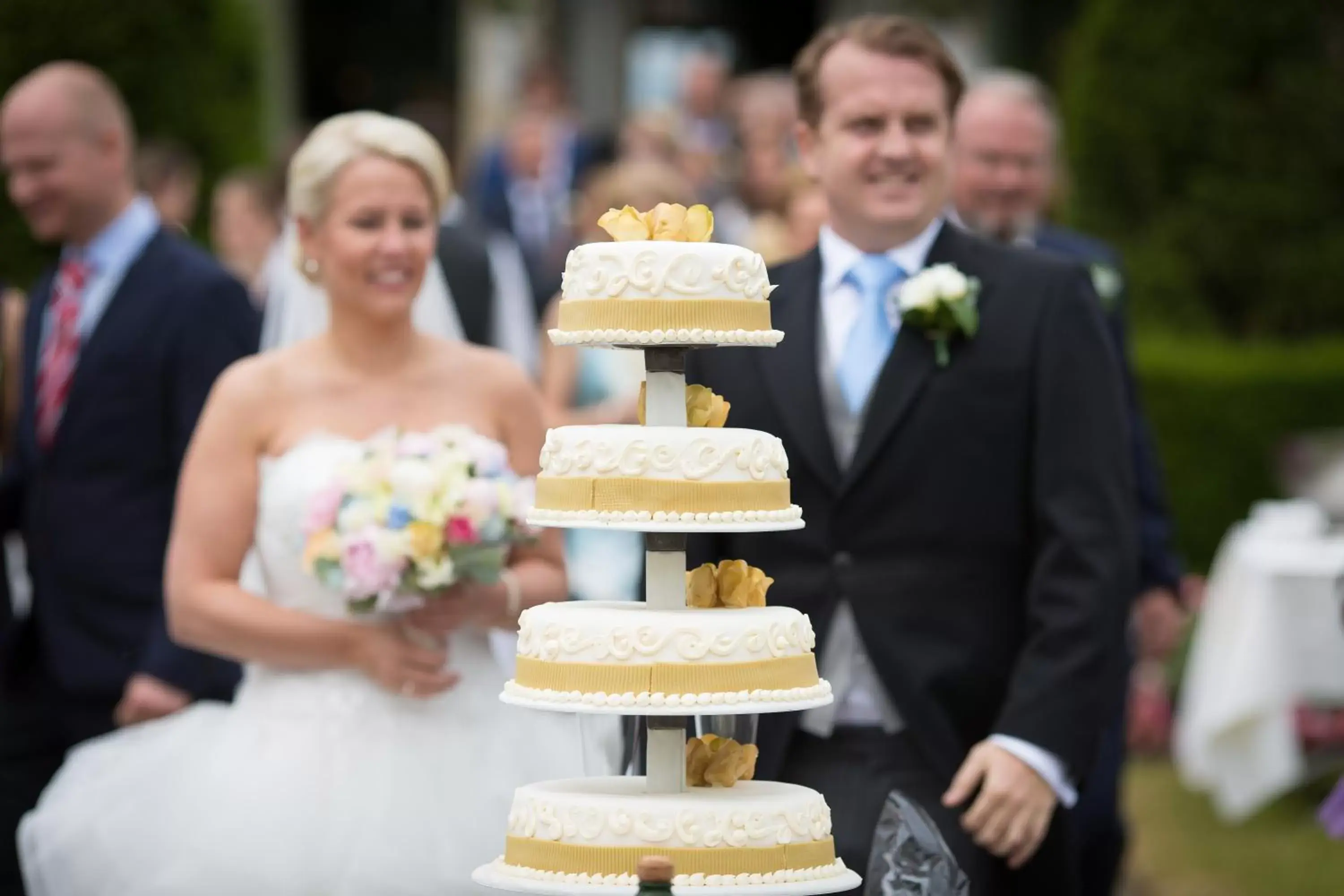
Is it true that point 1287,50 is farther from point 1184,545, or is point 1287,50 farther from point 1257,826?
point 1257,826

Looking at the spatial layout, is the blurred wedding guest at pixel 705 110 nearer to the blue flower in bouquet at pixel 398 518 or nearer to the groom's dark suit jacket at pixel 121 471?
the groom's dark suit jacket at pixel 121 471

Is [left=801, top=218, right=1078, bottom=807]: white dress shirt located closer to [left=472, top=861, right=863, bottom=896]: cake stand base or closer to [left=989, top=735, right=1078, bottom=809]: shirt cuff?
[left=989, top=735, right=1078, bottom=809]: shirt cuff

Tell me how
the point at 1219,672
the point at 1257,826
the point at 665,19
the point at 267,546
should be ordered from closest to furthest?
1. the point at 267,546
2. the point at 1219,672
3. the point at 1257,826
4. the point at 665,19

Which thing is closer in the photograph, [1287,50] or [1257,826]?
[1257,826]

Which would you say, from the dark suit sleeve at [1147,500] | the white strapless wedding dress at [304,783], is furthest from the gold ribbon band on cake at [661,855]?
the dark suit sleeve at [1147,500]

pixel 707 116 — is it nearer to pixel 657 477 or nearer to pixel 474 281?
pixel 474 281

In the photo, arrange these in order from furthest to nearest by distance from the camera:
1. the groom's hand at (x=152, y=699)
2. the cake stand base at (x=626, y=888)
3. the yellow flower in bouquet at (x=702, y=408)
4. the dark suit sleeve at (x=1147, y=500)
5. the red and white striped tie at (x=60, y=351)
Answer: the dark suit sleeve at (x=1147, y=500) < the red and white striped tie at (x=60, y=351) < the groom's hand at (x=152, y=699) < the yellow flower in bouquet at (x=702, y=408) < the cake stand base at (x=626, y=888)

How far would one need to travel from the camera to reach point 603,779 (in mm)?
5129

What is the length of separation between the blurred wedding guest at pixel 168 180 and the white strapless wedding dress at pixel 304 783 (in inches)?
288

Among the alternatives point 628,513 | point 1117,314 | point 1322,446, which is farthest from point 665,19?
point 628,513

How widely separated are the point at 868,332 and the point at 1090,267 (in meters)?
1.56

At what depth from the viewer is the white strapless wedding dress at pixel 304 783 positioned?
629cm

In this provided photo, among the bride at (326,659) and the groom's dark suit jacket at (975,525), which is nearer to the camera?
the groom's dark suit jacket at (975,525)

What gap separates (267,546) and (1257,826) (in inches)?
254
